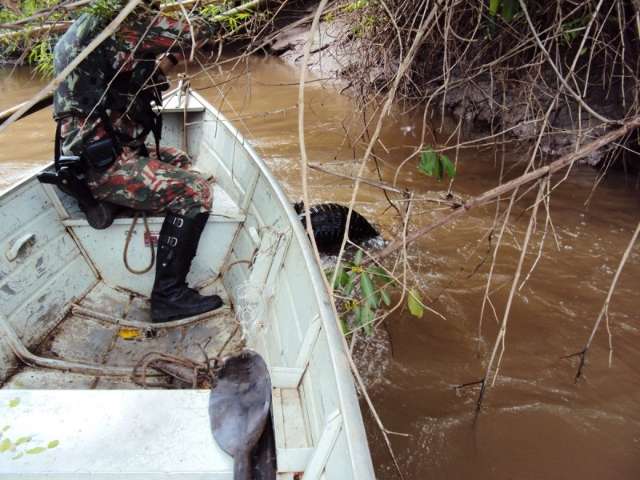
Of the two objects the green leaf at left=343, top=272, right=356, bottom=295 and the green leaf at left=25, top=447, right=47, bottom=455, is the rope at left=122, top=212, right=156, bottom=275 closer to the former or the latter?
the green leaf at left=343, top=272, right=356, bottom=295

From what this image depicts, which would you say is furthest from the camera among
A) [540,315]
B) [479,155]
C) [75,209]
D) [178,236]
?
[479,155]

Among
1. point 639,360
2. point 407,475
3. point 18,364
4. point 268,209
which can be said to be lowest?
point 407,475

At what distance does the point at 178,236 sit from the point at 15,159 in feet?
17.4

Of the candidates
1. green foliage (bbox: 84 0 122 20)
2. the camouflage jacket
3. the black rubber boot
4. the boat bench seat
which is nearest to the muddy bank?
the camouflage jacket

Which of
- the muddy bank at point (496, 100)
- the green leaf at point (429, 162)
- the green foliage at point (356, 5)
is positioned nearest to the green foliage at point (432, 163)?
the green leaf at point (429, 162)

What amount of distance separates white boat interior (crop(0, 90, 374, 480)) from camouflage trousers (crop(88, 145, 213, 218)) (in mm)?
230

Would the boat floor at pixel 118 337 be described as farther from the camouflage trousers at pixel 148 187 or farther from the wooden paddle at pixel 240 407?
the wooden paddle at pixel 240 407

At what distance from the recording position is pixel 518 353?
3.00 metres

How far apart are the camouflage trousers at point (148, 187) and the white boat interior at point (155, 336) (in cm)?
23

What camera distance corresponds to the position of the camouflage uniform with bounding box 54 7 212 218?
2.60 metres

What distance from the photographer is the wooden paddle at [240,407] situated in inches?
54.5

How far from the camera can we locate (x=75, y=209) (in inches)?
121

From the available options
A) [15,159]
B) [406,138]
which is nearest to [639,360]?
[406,138]

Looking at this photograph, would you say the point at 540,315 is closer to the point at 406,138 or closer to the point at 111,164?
the point at 111,164
